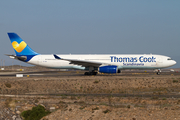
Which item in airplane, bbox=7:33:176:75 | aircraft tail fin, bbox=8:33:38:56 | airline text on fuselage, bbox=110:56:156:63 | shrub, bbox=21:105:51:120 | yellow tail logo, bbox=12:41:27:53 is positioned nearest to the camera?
shrub, bbox=21:105:51:120

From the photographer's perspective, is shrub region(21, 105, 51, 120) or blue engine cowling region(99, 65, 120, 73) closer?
shrub region(21, 105, 51, 120)

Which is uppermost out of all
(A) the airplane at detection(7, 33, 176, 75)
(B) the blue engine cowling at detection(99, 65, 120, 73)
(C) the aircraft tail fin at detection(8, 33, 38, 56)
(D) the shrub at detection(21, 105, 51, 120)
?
(C) the aircraft tail fin at detection(8, 33, 38, 56)

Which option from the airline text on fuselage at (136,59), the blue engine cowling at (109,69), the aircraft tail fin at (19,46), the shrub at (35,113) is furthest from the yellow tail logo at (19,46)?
the shrub at (35,113)

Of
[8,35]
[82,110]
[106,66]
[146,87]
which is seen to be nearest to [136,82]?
[146,87]

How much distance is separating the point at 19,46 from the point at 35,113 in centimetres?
3336

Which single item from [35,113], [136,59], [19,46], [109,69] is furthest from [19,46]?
[35,113]

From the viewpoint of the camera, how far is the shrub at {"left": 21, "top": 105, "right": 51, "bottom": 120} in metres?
15.5

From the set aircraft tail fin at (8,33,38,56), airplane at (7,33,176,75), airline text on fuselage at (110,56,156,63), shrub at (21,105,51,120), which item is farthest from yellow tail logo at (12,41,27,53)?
shrub at (21,105,51,120)

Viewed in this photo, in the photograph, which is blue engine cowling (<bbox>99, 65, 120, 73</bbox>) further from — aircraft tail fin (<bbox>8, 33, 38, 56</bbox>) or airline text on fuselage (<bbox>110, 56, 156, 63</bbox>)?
aircraft tail fin (<bbox>8, 33, 38, 56</bbox>)

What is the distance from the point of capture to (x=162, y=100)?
18125 millimetres

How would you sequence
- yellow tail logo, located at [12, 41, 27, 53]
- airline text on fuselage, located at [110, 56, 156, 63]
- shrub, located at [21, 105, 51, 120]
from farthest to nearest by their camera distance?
yellow tail logo, located at [12, 41, 27, 53] < airline text on fuselage, located at [110, 56, 156, 63] < shrub, located at [21, 105, 51, 120]

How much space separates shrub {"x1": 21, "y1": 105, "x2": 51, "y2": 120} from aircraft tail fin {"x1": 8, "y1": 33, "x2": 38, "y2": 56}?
31078mm

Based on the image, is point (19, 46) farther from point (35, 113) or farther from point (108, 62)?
point (35, 113)

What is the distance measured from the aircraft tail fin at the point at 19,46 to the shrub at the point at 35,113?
102 feet
